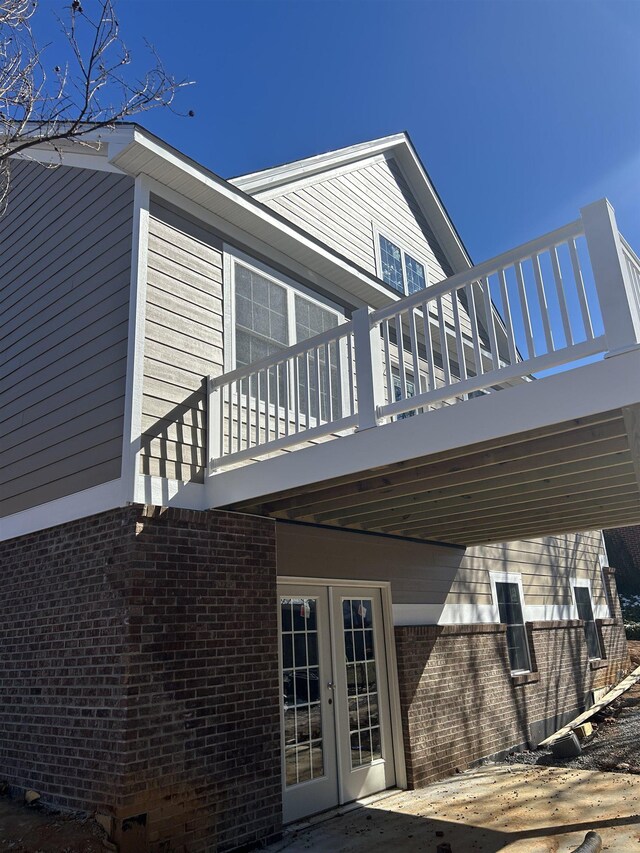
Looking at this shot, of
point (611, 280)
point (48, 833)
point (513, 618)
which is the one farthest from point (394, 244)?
point (48, 833)

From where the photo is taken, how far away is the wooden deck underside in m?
4.75

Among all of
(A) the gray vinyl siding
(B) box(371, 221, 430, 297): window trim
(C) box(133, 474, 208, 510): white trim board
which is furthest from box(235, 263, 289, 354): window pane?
(B) box(371, 221, 430, 297): window trim

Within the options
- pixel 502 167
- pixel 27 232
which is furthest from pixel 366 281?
pixel 27 232

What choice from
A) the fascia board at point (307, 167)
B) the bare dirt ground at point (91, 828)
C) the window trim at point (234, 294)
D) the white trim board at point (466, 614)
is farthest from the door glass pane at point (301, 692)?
the fascia board at point (307, 167)

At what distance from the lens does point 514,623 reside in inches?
425

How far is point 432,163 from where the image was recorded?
12.9 metres

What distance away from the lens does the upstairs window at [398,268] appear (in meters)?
10.7

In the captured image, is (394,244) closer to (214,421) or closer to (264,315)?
(264,315)

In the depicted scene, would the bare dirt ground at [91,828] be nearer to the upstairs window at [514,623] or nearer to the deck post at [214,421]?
the upstairs window at [514,623]

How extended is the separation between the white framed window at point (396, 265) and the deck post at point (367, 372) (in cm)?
521

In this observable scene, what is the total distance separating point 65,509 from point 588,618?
37.4 ft

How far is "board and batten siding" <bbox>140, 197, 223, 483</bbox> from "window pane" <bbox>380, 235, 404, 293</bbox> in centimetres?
427

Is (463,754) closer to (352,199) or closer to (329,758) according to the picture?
(329,758)

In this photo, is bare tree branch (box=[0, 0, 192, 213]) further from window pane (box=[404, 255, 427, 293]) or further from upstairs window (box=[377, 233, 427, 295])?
window pane (box=[404, 255, 427, 293])
